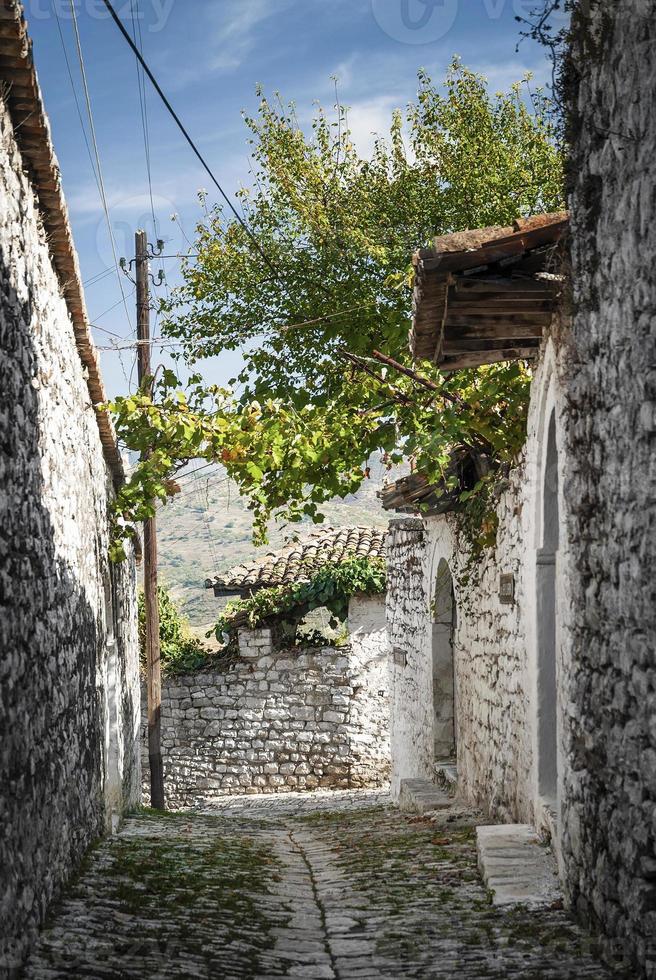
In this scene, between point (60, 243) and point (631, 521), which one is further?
point (60, 243)

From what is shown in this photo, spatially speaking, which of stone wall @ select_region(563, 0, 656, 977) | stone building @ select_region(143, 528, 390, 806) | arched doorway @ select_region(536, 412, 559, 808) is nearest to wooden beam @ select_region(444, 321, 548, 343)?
arched doorway @ select_region(536, 412, 559, 808)

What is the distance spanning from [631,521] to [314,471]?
208 inches

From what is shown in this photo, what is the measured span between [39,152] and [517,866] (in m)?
4.49

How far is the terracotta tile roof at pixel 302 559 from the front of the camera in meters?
18.3

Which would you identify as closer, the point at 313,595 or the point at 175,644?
the point at 313,595

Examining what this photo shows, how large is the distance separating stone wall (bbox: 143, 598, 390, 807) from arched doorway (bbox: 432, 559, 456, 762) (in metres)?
6.15

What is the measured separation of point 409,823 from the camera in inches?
362

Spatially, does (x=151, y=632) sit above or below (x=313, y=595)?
below

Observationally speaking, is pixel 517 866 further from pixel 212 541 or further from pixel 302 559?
pixel 212 541

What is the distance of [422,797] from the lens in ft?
33.4

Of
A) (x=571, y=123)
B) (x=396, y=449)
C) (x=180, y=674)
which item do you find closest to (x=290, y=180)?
(x=180, y=674)

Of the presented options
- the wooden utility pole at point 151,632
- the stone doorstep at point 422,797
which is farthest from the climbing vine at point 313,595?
the stone doorstep at point 422,797

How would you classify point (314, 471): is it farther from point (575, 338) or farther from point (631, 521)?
point (631, 521)

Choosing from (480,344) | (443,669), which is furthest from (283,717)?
(480,344)
